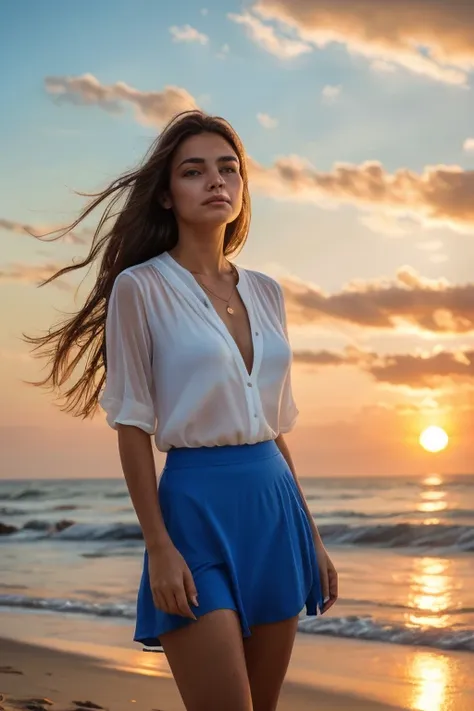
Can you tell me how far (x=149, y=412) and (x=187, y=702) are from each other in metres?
0.63

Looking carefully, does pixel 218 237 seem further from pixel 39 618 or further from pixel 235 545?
pixel 39 618

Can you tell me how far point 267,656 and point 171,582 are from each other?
0.40 meters

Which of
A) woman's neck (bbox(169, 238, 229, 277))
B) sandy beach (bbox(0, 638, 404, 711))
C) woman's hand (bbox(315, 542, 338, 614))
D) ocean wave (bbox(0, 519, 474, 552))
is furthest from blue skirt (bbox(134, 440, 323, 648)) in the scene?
ocean wave (bbox(0, 519, 474, 552))

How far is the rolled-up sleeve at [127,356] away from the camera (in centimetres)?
234

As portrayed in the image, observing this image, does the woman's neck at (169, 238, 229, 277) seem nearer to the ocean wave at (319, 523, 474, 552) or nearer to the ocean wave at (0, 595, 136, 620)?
the ocean wave at (0, 595, 136, 620)

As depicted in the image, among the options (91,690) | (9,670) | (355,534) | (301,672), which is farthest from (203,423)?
(355,534)

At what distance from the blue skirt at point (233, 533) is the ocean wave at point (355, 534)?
35.1 ft

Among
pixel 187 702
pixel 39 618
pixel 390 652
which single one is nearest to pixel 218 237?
pixel 187 702

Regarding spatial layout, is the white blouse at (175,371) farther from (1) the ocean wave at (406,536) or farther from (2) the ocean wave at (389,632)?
(1) the ocean wave at (406,536)

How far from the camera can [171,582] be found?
2.22m

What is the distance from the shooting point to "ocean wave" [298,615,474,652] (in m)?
6.22

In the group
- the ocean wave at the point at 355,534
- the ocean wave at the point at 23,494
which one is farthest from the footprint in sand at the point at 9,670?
the ocean wave at the point at 23,494

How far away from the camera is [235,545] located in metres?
2.37

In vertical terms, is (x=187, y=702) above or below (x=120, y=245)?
below
